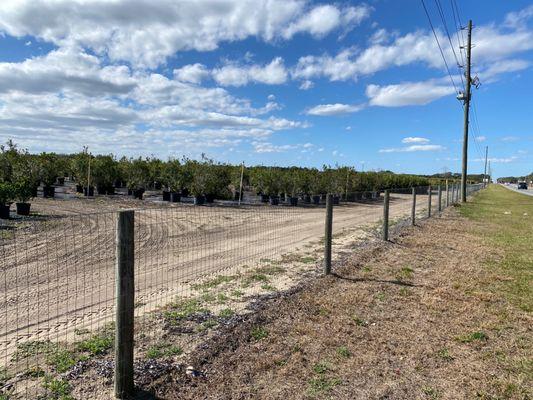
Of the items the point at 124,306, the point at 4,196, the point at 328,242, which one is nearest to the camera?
the point at 124,306

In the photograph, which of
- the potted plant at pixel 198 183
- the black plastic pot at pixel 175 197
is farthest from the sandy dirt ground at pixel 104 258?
the black plastic pot at pixel 175 197

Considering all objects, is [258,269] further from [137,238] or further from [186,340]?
[137,238]

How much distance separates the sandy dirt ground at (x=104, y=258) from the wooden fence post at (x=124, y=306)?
580 mm

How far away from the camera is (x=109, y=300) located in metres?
5.86

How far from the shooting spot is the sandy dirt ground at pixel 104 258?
5.18m

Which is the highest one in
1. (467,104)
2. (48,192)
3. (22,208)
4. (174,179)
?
(467,104)

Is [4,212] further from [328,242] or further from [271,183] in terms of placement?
[271,183]

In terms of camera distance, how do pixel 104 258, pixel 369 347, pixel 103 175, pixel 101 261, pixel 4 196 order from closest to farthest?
pixel 369 347
pixel 101 261
pixel 104 258
pixel 4 196
pixel 103 175

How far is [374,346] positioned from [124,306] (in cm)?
252

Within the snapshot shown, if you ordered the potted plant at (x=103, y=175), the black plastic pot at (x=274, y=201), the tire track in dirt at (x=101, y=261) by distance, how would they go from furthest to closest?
the black plastic pot at (x=274, y=201), the potted plant at (x=103, y=175), the tire track in dirt at (x=101, y=261)

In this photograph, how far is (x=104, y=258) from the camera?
8.49m

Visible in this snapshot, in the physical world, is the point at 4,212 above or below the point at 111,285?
above

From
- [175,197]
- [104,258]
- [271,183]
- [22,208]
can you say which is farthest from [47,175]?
[104,258]

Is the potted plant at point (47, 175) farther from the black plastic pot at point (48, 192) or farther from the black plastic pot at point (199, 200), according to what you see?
the black plastic pot at point (199, 200)
